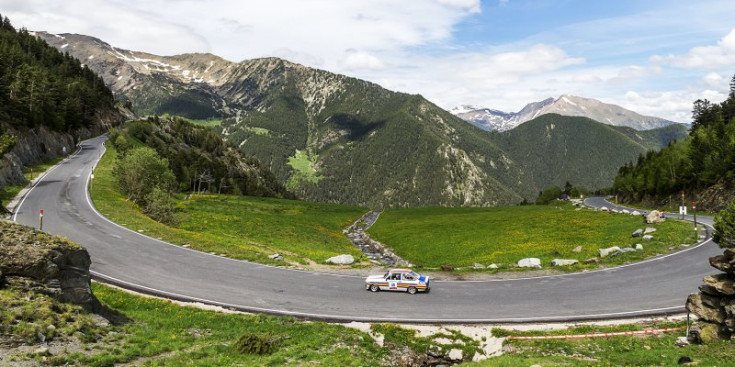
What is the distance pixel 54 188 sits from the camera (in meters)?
62.3

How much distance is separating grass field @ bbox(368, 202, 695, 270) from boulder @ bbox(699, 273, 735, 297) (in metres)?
15.7

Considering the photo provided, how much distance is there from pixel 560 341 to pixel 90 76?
673 ft

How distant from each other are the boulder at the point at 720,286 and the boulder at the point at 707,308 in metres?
0.29

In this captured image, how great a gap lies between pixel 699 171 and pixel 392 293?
3761 inches

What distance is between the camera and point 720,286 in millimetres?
17875

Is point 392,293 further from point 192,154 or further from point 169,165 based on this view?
point 192,154

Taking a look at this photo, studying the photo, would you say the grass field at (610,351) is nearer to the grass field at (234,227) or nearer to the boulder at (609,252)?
the boulder at (609,252)

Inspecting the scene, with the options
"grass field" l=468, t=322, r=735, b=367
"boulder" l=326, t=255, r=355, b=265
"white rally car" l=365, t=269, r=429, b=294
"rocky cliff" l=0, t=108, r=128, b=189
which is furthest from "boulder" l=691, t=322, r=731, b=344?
"rocky cliff" l=0, t=108, r=128, b=189

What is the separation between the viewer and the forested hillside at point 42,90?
277ft

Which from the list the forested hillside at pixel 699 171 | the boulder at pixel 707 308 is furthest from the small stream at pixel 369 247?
the forested hillside at pixel 699 171

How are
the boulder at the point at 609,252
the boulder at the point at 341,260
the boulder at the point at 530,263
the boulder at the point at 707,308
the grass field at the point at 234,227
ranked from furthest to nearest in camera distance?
the grass field at the point at 234,227 → the boulder at the point at 341,260 → the boulder at the point at 609,252 → the boulder at the point at 530,263 → the boulder at the point at 707,308

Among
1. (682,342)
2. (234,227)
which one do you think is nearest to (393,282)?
(682,342)

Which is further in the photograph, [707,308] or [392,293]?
[392,293]

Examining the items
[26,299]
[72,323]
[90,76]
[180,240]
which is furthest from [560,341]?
[90,76]
